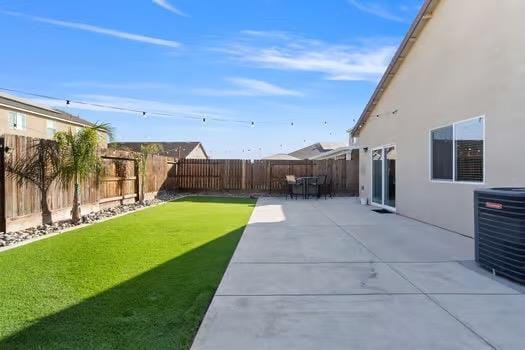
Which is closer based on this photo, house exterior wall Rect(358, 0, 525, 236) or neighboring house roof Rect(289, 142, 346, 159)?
house exterior wall Rect(358, 0, 525, 236)

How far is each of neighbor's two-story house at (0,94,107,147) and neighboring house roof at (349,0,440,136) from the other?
1328 centimetres

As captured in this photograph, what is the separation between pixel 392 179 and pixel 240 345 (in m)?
10.1

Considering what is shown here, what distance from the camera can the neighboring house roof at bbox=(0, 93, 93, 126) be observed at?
18.9m

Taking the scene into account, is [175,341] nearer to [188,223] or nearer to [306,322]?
[306,322]

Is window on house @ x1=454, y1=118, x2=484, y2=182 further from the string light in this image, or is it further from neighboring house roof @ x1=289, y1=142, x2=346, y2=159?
neighboring house roof @ x1=289, y1=142, x2=346, y2=159

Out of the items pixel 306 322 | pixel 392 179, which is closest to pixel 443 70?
pixel 392 179

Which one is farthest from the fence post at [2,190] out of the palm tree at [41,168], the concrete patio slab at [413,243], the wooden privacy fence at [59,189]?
the concrete patio slab at [413,243]

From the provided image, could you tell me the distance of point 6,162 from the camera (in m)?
6.86

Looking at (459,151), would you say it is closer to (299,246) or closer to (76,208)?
(299,246)

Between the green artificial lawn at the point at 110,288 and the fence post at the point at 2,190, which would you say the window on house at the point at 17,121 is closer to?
the fence post at the point at 2,190

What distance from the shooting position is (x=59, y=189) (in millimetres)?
8633

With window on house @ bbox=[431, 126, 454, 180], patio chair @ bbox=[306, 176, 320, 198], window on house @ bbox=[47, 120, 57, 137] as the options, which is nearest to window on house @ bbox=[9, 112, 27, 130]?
window on house @ bbox=[47, 120, 57, 137]

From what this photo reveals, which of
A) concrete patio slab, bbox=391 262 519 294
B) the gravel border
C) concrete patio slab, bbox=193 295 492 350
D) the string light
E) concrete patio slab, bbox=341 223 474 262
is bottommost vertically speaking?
concrete patio slab, bbox=193 295 492 350

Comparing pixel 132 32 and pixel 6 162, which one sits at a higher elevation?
pixel 132 32
